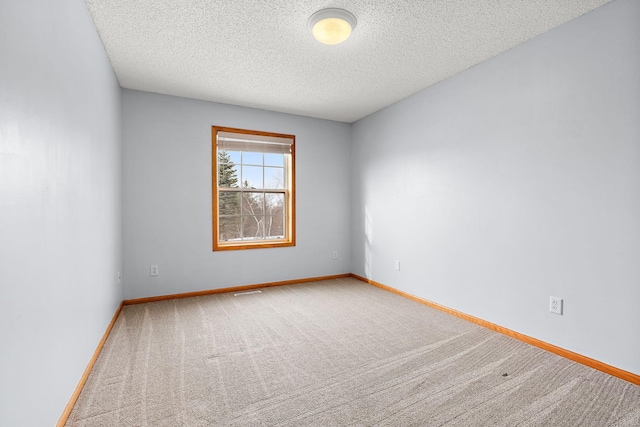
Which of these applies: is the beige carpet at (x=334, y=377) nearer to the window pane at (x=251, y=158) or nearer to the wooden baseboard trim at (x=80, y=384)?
the wooden baseboard trim at (x=80, y=384)

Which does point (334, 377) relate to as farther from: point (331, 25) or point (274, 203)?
point (274, 203)

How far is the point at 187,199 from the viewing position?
3797 millimetres

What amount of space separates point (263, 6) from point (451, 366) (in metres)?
2.80

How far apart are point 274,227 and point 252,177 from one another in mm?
790

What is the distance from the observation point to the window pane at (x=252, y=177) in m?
4.21

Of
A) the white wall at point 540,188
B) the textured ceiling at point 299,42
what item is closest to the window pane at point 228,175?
the textured ceiling at point 299,42

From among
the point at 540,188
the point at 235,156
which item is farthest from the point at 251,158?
the point at 540,188

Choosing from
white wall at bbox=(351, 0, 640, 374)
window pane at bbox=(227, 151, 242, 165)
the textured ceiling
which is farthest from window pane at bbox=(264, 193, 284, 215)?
white wall at bbox=(351, 0, 640, 374)

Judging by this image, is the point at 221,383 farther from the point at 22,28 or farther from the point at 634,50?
the point at 634,50

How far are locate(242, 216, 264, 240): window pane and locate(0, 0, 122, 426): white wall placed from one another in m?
2.04

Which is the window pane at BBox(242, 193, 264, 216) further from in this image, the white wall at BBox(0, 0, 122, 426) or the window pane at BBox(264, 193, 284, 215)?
the white wall at BBox(0, 0, 122, 426)

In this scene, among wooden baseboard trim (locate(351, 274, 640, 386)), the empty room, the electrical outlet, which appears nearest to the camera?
the empty room

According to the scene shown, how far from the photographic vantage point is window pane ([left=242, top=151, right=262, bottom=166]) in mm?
4199

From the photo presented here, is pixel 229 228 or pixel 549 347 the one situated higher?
pixel 229 228
